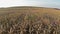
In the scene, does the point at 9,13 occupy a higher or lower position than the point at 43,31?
higher

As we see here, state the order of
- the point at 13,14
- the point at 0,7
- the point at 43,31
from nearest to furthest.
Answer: the point at 43,31
the point at 13,14
the point at 0,7

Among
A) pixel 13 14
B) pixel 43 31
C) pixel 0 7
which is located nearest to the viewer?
pixel 43 31

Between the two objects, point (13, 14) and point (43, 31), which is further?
point (13, 14)

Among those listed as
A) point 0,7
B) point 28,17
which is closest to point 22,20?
point 28,17

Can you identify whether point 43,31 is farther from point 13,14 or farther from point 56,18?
point 13,14

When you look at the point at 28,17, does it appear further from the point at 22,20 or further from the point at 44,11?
the point at 44,11

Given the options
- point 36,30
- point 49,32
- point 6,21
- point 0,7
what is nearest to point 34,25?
point 36,30
